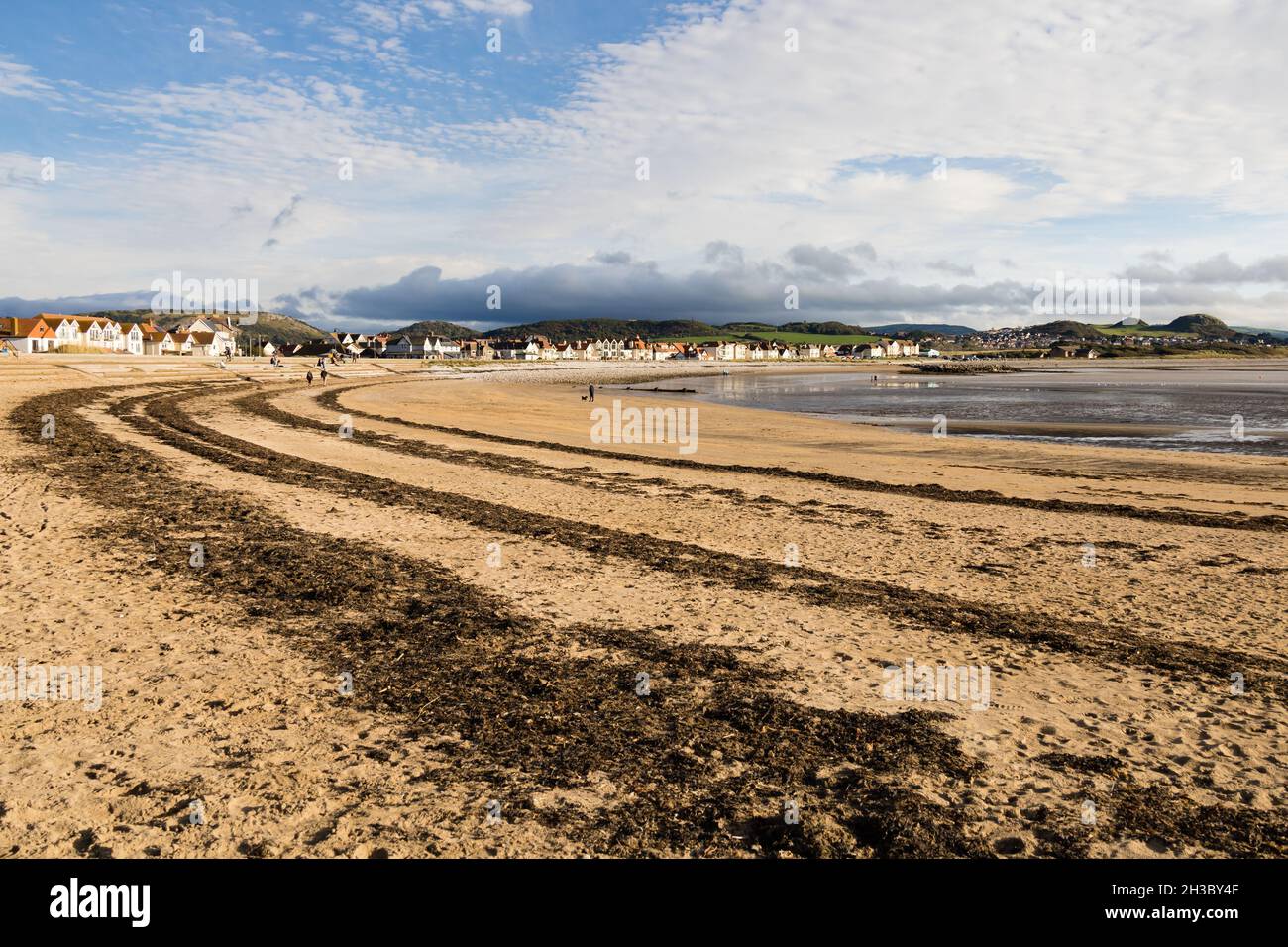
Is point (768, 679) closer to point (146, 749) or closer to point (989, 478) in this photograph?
point (146, 749)

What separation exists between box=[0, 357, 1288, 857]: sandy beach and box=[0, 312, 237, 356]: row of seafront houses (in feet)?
319

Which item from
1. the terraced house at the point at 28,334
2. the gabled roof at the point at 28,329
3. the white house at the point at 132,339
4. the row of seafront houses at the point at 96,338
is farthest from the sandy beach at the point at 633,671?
the white house at the point at 132,339

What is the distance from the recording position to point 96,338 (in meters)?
112

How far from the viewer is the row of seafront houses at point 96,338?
327ft

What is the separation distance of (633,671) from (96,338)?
5278 inches

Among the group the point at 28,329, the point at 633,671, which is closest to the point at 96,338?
the point at 28,329

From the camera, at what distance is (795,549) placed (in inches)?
476

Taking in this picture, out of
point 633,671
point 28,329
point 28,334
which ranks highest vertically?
point 28,329

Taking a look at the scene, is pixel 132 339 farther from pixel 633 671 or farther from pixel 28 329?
pixel 633 671

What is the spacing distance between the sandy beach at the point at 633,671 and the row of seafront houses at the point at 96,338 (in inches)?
3833

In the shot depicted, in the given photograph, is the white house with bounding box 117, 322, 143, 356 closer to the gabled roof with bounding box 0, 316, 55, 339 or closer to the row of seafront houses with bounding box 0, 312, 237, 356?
the row of seafront houses with bounding box 0, 312, 237, 356

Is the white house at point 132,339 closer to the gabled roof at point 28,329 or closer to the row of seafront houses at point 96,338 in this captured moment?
the row of seafront houses at point 96,338

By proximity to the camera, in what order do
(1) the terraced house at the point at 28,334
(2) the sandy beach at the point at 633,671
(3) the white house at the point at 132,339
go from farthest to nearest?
(3) the white house at the point at 132,339 < (1) the terraced house at the point at 28,334 < (2) the sandy beach at the point at 633,671
